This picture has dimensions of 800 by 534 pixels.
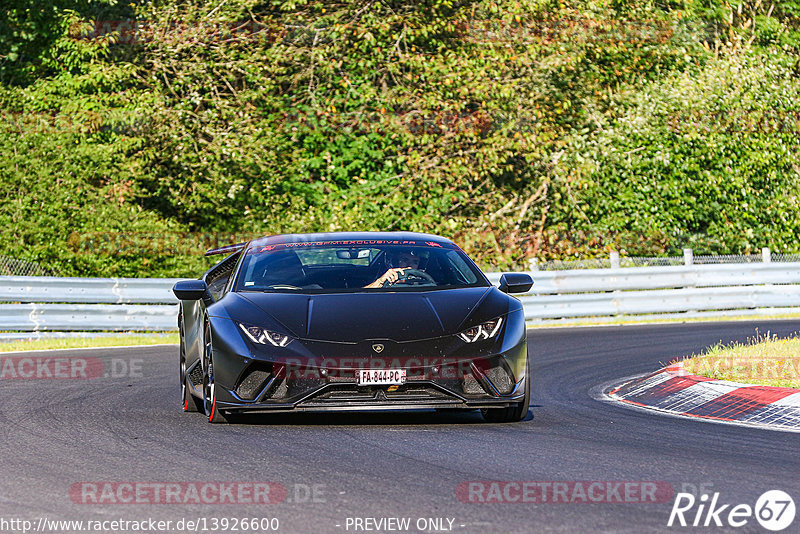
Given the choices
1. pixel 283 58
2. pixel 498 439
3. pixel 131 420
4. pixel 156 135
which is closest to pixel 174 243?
pixel 156 135

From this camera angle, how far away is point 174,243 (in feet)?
83.7

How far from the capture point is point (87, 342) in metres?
19.4

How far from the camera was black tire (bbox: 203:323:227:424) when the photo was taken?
8.94 metres

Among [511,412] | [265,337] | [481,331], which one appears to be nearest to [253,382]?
[265,337]

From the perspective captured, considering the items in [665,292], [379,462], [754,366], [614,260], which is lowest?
[665,292]

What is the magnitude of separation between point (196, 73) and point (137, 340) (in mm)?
9666

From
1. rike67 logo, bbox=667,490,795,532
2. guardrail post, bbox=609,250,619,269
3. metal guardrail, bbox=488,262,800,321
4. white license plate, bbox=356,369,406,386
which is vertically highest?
rike67 logo, bbox=667,490,795,532

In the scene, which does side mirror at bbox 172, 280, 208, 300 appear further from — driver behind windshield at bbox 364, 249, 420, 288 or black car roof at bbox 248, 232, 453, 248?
driver behind windshield at bbox 364, 249, 420, 288

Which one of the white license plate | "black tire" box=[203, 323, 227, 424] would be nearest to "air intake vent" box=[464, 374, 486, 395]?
the white license plate

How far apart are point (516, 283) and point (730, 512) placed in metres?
4.10

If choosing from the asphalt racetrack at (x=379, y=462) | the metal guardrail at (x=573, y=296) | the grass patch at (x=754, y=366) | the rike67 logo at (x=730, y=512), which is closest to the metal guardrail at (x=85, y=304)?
the metal guardrail at (x=573, y=296)

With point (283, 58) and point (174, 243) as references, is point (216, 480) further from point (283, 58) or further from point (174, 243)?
point (283, 58)

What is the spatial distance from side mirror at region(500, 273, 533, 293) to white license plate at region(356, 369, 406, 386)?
62.2 inches

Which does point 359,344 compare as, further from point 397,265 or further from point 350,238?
point 350,238
